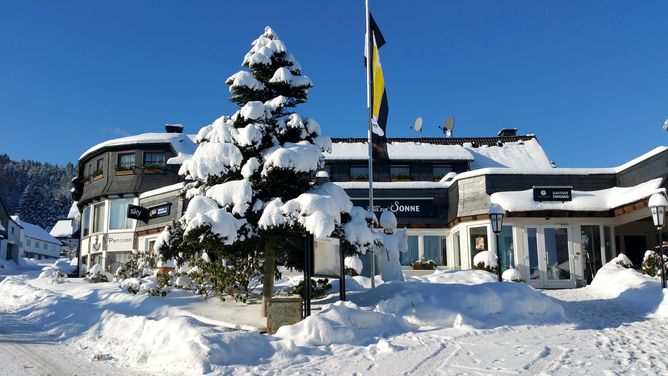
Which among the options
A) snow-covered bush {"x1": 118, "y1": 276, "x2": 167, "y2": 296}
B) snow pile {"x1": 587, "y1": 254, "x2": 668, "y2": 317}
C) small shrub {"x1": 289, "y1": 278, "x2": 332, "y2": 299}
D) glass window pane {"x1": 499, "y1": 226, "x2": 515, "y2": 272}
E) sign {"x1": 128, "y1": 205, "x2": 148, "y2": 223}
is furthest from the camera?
sign {"x1": 128, "y1": 205, "x2": 148, "y2": 223}

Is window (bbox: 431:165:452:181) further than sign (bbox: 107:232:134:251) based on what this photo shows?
No

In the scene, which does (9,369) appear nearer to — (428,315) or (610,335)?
(428,315)

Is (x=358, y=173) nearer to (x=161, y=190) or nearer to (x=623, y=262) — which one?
(x=161, y=190)

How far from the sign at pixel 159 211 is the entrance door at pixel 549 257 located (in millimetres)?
17755

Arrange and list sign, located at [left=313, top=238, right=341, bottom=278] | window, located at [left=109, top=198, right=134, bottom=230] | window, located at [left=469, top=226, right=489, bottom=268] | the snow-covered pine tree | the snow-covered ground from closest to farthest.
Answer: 1. the snow-covered ground
2. the snow-covered pine tree
3. sign, located at [left=313, top=238, right=341, bottom=278]
4. window, located at [left=469, top=226, right=489, bottom=268]
5. window, located at [left=109, top=198, right=134, bottom=230]

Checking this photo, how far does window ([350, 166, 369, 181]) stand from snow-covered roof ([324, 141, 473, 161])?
2.30 ft

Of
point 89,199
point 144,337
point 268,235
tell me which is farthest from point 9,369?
point 89,199

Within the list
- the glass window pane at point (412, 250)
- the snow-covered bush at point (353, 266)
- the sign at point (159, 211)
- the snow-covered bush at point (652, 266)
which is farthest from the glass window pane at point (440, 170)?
the sign at point (159, 211)

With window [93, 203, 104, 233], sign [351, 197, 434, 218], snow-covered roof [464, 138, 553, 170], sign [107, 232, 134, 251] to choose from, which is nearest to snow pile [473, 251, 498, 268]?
sign [351, 197, 434, 218]

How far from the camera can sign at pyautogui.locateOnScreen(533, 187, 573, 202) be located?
64.0ft

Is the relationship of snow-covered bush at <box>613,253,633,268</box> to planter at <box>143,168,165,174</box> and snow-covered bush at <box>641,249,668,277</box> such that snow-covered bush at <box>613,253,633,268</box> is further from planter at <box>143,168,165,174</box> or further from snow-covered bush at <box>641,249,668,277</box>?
planter at <box>143,168,165,174</box>

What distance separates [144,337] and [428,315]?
18.6 feet

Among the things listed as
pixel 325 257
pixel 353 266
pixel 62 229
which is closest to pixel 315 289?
pixel 325 257

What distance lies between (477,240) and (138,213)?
17.6 m
